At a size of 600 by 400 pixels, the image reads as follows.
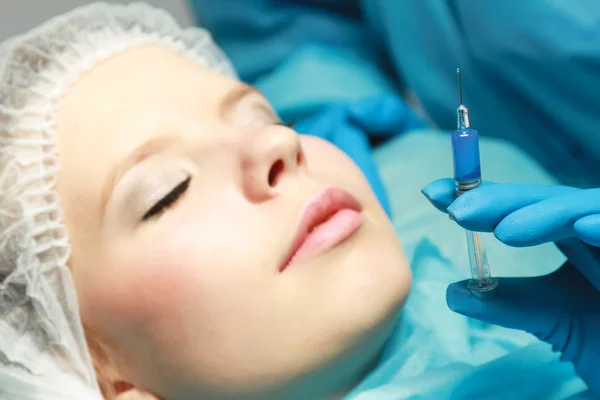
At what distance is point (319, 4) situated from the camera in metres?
1.57

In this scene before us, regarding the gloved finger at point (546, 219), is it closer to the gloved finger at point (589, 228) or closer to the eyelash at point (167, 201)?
the gloved finger at point (589, 228)

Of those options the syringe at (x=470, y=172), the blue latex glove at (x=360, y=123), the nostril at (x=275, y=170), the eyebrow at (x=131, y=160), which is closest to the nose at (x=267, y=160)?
the nostril at (x=275, y=170)

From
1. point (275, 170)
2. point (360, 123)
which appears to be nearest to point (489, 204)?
point (275, 170)

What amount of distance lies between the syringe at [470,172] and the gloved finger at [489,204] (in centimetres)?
2

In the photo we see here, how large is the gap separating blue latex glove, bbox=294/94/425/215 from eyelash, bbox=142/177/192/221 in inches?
20.4

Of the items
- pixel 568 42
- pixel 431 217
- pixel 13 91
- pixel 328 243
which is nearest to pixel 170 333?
pixel 328 243

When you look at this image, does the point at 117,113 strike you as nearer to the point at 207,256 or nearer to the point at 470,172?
the point at 207,256

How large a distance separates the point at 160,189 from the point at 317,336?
0.27m

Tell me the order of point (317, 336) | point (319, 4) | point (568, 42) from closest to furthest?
point (317, 336), point (568, 42), point (319, 4)

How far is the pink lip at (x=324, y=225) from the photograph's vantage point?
2.58ft

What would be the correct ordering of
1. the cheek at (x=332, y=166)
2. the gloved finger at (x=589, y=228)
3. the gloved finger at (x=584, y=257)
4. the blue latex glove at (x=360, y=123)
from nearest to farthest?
the gloved finger at (x=589, y=228) → the gloved finger at (x=584, y=257) → the cheek at (x=332, y=166) → the blue latex glove at (x=360, y=123)

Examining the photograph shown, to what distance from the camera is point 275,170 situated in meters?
0.83

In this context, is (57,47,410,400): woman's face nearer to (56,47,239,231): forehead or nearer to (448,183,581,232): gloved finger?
(56,47,239,231): forehead

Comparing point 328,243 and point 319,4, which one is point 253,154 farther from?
point 319,4
